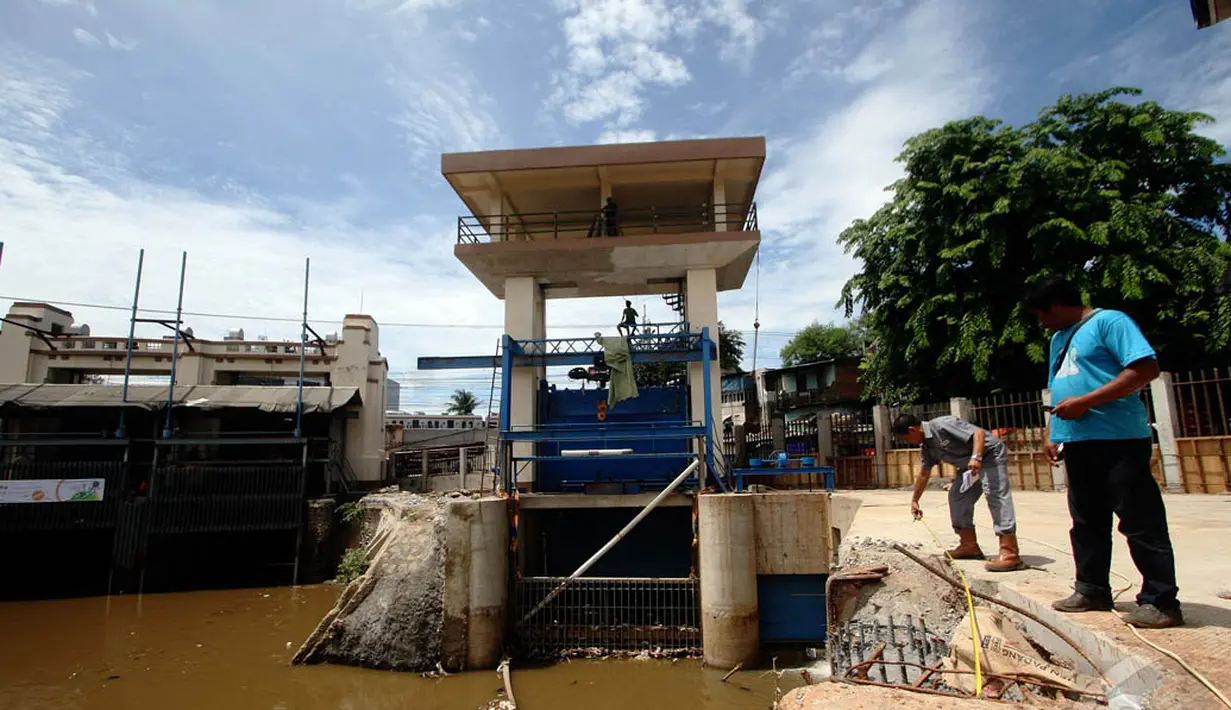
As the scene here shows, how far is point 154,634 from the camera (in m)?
11.2

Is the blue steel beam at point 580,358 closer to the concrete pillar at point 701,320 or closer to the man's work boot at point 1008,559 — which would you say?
the concrete pillar at point 701,320

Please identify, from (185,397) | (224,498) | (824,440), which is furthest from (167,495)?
(824,440)

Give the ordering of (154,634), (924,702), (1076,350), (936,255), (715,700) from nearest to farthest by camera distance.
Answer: (924,702)
(1076,350)
(715,700)
(154,634)
(936,255)

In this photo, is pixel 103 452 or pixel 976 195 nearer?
pixel 976 195

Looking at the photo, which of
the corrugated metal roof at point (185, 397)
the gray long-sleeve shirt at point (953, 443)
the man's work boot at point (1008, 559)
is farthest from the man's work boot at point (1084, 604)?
the corrugated metal roof at point (185, 397)

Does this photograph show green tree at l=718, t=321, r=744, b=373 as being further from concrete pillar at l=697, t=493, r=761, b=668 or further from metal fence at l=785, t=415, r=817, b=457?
concrete pillar at l=697, t=493, r=761, b=668

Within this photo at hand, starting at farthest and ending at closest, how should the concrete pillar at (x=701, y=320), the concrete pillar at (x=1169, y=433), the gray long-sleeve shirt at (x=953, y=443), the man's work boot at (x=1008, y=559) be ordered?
the concrete pillar at (x=701, y=320), the concrete pillar at (x=1169, y=433), the gray long-sleeve shirt at (x=953, y=443), the man's work boot at (x=1008, y=559)

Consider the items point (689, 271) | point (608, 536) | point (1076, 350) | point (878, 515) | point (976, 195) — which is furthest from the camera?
point (976, 195)

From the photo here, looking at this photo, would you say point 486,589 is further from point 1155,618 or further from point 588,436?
point 1155,618

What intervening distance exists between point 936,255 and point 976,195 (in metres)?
2.00

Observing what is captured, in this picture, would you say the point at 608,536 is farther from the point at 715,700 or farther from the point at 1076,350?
the point at 1076,350

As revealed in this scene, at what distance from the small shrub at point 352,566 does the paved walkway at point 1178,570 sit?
10.9 meters

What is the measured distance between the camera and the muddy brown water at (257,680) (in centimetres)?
791

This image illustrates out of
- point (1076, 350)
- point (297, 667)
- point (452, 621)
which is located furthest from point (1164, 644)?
point (297, 667)
